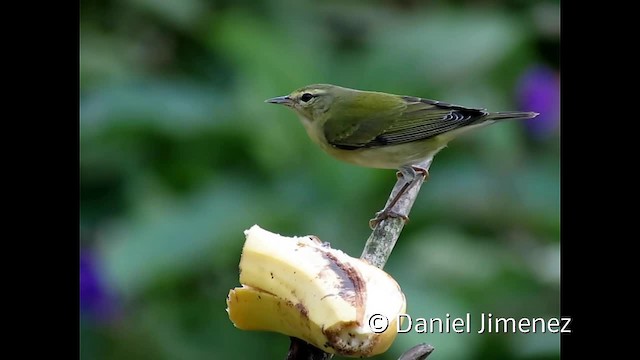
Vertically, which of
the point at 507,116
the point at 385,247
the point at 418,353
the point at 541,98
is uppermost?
the point at 541,98

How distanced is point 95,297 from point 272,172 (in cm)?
58

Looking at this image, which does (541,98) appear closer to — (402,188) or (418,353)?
(402,188)

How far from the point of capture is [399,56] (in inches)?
115

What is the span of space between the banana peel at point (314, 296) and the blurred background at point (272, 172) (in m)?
0.94

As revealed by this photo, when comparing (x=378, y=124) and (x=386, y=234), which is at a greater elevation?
(x=378, y=124)

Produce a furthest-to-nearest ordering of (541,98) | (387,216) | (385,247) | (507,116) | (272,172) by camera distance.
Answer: (541,98)
(272,172)
(507,116)
(387,216)
(385,247)

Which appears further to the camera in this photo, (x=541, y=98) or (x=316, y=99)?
(x=541, y=98)

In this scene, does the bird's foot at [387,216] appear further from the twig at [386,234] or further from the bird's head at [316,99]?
the bird's head at [316,99]

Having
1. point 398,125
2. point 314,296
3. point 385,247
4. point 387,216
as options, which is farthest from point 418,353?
point 398,125

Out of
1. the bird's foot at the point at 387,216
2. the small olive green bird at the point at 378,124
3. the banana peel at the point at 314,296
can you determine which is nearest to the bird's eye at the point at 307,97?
the small olive green bird at the point at 378,124

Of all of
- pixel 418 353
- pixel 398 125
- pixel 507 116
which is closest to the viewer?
pixel 418 353

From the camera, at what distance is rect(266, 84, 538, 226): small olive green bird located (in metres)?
2.39

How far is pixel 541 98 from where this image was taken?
10.1ft

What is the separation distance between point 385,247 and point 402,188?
1.26 feet
